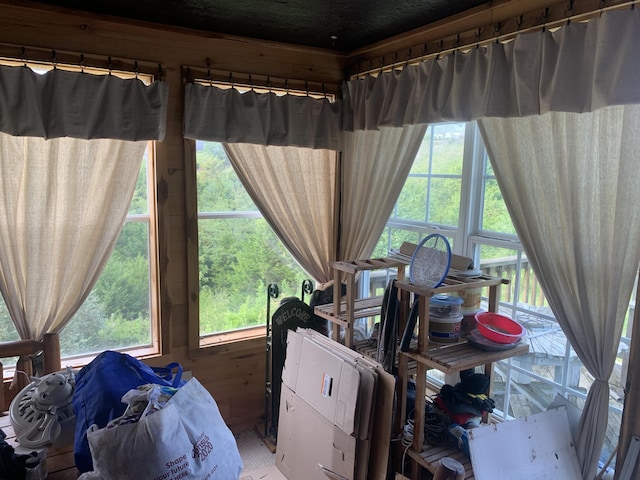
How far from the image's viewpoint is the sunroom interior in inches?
67.3

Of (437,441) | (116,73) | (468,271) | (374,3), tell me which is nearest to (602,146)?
(468,271)

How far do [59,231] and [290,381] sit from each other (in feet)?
4.55

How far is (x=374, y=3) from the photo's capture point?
80.4 inches

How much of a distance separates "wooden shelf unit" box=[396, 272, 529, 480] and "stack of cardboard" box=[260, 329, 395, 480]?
0.34 ft

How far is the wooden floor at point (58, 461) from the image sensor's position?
66.9 inches

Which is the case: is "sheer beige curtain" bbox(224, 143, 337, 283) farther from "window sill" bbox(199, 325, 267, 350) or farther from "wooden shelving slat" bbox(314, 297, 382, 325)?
"wooden shelving slat" bbox(314, 297, 382, 325)

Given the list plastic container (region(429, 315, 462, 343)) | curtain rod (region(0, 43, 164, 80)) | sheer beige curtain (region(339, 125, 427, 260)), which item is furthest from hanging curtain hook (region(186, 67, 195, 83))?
plastic container (region(429, 315, 462, 343))

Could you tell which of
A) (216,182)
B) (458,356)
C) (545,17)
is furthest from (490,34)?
(216,182)

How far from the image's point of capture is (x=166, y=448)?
1408 millimetres

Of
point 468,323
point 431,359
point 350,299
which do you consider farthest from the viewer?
point 350,299

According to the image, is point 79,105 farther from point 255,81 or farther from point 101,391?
point 101,391

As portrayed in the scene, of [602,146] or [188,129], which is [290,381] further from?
[602,146]

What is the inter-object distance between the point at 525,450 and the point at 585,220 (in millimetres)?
914

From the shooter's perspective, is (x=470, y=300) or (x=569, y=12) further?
(x=470, y=300)
